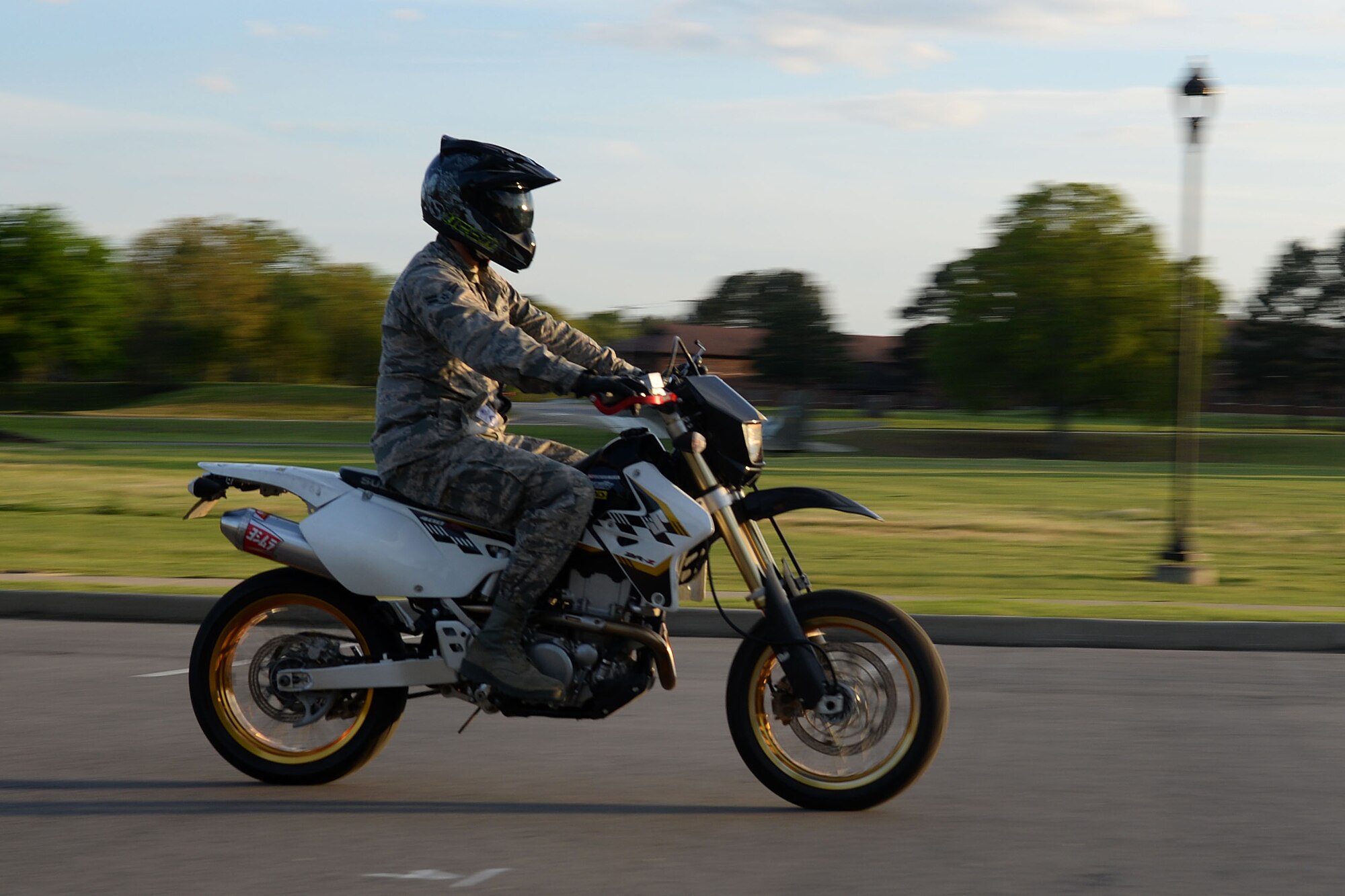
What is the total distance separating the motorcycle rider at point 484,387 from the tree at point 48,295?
276 feet

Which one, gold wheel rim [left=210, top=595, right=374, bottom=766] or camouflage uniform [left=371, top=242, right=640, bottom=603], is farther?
gold wheel rim [left=210, top=595, right=374, bottom=766]

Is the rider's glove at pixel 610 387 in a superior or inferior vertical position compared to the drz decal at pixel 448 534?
superior

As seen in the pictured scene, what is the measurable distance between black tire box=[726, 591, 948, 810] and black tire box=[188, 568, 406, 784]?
130cm

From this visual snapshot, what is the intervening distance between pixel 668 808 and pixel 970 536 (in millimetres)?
12094

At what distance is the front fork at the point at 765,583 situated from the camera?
16.9 feet

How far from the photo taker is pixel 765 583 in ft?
17.3

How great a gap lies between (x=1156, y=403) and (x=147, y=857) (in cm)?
6243

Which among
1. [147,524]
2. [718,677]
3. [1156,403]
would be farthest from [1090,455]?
[718,677]

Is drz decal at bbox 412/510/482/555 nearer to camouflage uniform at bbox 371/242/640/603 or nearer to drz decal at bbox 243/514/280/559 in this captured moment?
camouflage uniform at bbox 371/242/640/603

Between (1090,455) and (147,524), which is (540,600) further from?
(1090,455)

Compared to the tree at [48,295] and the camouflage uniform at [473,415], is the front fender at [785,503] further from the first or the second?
the tree at [48,295]

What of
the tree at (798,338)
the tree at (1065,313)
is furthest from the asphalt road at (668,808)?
the tree at (798,338)

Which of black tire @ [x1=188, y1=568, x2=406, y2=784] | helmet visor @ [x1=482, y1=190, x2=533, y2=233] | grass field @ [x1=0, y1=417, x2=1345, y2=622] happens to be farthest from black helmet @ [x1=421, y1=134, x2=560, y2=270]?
grass field @ [x1=0, y1=417, x2=1345, y2=622]

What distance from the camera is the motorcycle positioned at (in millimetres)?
5168
